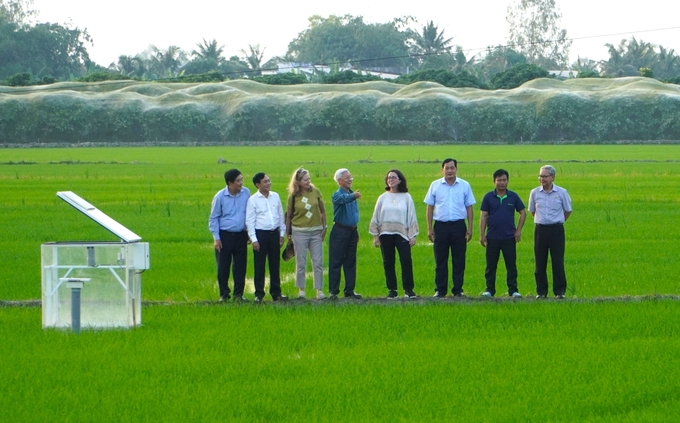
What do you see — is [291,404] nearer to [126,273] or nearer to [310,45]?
[126,273]

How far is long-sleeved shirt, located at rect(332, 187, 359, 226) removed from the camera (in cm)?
1284

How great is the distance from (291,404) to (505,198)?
5.43 metres

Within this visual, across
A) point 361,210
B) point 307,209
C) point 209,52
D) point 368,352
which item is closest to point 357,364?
point 368,352

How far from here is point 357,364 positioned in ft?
31.9

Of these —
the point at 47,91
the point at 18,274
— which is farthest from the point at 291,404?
the point at 47,91

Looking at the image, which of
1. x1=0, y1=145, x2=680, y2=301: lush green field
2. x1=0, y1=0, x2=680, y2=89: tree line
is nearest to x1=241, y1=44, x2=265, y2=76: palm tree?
x1=0, y1=0, x2=680, y2=89: tree line

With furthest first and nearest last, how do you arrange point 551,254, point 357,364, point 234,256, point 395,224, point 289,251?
point 289,251
point 551,254
point 234,256
point 395,224
point 357,364

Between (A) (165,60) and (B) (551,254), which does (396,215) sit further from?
(A) (165,60)

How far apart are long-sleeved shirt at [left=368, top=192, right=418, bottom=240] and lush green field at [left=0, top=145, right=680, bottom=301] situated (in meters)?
1.66

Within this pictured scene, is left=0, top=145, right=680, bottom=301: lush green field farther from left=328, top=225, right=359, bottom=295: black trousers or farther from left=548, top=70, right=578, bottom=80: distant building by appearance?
left=548, top=70, right=578, bottom=80: distant building

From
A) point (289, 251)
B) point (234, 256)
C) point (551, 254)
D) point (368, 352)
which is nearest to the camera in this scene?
point (368, 352)

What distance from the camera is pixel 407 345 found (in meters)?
A: 10.5

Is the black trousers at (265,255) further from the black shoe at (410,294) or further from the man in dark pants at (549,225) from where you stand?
the man in dark pants at (549,225)

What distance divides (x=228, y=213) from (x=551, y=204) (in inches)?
154
